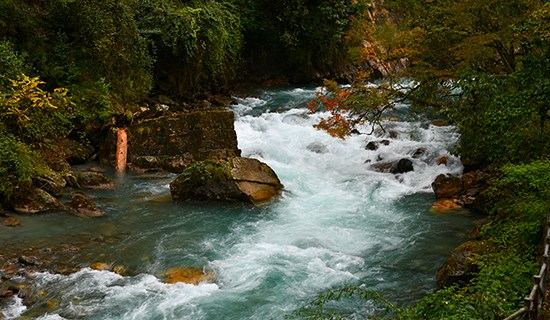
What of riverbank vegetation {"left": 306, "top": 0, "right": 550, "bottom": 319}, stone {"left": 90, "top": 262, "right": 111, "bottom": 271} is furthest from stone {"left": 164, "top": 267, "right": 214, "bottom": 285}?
riverbank vegetation {"left": 306, "top": 0, "right": 550, "bottom": 319}

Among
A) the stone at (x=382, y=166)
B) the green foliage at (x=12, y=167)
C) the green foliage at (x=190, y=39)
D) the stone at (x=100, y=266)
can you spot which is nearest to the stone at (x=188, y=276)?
the stone at (x=100, y=266)

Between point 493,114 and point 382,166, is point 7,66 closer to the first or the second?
point 382,166

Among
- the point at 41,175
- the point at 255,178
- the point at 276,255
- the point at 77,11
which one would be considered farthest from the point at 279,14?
the point at 276,255

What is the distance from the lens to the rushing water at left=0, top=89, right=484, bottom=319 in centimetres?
674

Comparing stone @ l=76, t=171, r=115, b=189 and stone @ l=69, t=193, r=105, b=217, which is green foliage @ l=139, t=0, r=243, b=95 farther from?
stone @ l=69, t=193, r=105, b=217

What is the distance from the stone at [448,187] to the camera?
36.4ft

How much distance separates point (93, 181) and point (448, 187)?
8419 millimetres

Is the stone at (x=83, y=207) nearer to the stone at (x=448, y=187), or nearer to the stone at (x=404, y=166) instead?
the stone at (x=448, y=187)

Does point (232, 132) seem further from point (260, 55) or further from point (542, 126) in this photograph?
point (260, 55)

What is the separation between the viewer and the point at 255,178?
11.2 metres

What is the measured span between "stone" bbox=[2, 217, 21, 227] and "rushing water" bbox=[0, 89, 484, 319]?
0.16 meters

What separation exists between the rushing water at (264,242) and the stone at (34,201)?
0.34 meters

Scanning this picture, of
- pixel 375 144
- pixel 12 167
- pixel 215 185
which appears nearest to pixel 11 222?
pixel 12 167

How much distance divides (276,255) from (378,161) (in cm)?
678
